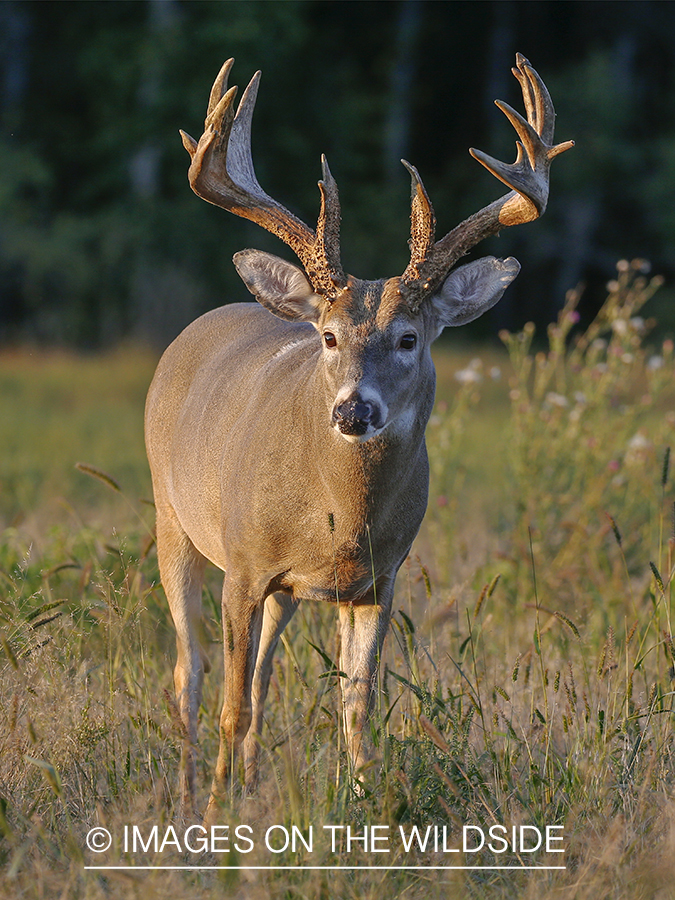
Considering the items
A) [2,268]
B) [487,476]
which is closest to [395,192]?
[2,268]

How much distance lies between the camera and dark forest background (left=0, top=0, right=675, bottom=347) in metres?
21.6

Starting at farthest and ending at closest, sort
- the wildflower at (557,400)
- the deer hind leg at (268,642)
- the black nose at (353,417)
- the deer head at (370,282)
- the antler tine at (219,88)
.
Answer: the wildflower at (557,400) < the deer hind leg at (268,642) < the antler tine at (219,88) < the deer head at (370,282) < the black nose at (353,417)

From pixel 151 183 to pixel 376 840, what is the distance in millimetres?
21250

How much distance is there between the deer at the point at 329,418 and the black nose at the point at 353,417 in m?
0.04

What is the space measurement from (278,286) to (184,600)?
1.50m

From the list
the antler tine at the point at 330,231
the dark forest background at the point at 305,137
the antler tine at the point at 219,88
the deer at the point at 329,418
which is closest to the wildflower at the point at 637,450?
the deer at the point at 329,418

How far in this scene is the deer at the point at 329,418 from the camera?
12.6 feet

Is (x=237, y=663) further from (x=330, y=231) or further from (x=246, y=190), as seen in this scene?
(x=246, y=190)

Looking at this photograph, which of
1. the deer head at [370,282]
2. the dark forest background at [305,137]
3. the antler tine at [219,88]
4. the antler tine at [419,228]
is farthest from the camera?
the dark forest background at [305,137]

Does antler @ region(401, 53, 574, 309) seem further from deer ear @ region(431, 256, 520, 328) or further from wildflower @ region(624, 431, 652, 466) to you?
wildflower @ region(624, 431, 652, 466)

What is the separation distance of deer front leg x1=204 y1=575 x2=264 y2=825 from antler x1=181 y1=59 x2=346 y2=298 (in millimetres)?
1125

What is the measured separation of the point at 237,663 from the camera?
4.04 meters

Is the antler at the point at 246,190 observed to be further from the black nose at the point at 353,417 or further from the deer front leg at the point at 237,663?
the deer front leg at the point at 237,663

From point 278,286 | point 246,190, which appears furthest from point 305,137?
point 278,286
